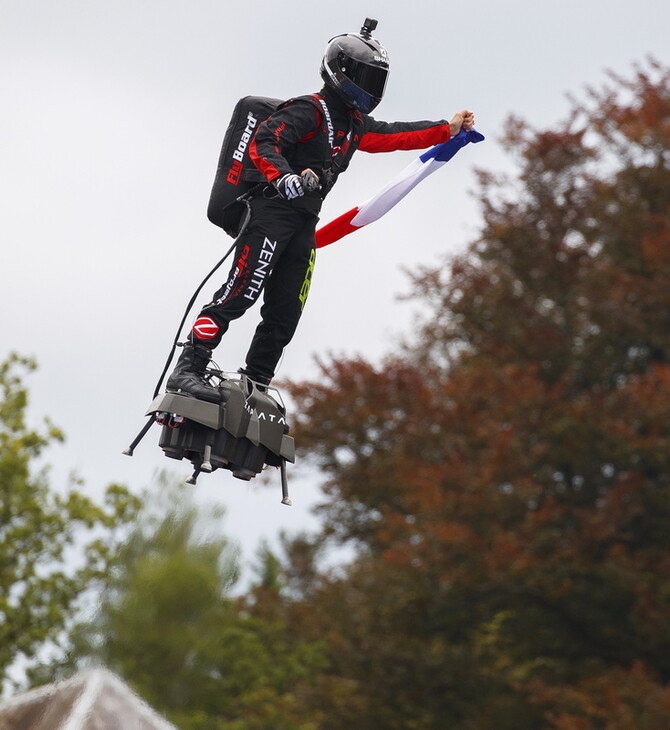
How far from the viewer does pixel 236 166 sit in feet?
29.2

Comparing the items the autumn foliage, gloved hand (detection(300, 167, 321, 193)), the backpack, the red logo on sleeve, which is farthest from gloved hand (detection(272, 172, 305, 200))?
the autumn foliage

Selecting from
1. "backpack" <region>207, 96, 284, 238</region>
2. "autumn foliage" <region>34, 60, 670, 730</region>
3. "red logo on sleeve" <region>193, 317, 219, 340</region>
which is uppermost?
"autumn foliage" <region>34, 60, 670, 730</region>

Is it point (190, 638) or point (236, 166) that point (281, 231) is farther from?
point (190, 638)

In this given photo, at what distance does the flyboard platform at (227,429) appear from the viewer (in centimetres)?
860

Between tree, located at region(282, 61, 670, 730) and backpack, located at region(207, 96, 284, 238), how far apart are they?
560 inches

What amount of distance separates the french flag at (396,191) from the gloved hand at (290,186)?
1.39 m

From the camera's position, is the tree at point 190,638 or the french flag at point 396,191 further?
the tree at point 190,638

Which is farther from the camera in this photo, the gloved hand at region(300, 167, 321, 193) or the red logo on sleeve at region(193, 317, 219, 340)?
the red logo on sleeve at region(193, 317, 219, 340)

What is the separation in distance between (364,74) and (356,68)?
0.20ft

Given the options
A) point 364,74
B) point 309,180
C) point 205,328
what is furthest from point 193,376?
point 364,74

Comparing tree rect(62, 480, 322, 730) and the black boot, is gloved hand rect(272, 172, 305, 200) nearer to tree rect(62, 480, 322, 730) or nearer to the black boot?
the black boot

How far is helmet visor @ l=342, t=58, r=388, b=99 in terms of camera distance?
8602mm

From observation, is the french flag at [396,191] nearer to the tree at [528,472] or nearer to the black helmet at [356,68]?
the black helmet at [356,68]

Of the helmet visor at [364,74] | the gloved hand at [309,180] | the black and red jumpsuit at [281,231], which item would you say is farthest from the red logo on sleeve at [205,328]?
the helmet visor at [364,74]
